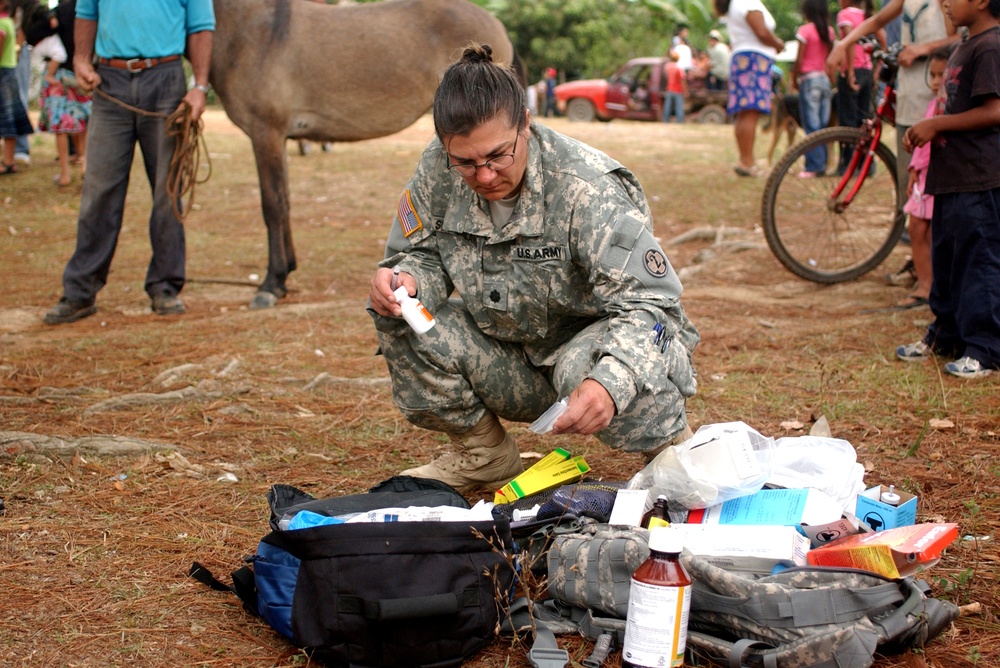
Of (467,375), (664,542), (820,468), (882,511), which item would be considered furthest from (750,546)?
(467,375)

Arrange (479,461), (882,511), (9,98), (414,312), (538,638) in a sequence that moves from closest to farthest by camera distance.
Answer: (538,638)
(882,511)
(414,312)
(479,461)
(9,98)

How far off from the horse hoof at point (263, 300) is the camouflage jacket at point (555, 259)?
3.25m

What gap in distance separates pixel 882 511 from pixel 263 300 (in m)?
4.54

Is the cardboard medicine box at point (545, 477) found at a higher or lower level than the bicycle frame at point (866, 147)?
lower

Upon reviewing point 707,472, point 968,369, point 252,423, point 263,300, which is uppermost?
point 707,472

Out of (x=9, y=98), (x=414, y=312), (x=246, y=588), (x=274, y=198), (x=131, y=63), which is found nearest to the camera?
(x=246, y=588)

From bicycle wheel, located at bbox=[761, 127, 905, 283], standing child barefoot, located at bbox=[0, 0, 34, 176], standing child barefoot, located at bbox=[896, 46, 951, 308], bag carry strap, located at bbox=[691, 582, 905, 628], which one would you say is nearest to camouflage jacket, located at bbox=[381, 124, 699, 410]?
bag carry strap, located at bbox=[691, 582, 905, 628]

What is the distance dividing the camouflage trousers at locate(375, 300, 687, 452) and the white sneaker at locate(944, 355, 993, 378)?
1.83m

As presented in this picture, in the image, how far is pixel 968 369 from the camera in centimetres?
430

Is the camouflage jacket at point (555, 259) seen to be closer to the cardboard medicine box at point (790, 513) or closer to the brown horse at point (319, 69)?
the cardboard medicine box at point (790, 513)

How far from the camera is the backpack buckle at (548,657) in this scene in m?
2.26

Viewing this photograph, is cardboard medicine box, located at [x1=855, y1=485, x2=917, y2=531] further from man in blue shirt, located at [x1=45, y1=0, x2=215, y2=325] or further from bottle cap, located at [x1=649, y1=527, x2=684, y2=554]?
man in blue shirt, located at [x1=45, y1=0, x2=215, y2=325]

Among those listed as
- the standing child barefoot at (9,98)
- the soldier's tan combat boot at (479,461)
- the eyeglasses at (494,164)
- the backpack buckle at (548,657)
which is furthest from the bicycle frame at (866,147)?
the standing child barefoot at (9,98)

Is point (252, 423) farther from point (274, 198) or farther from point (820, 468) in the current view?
point (274, 198)
